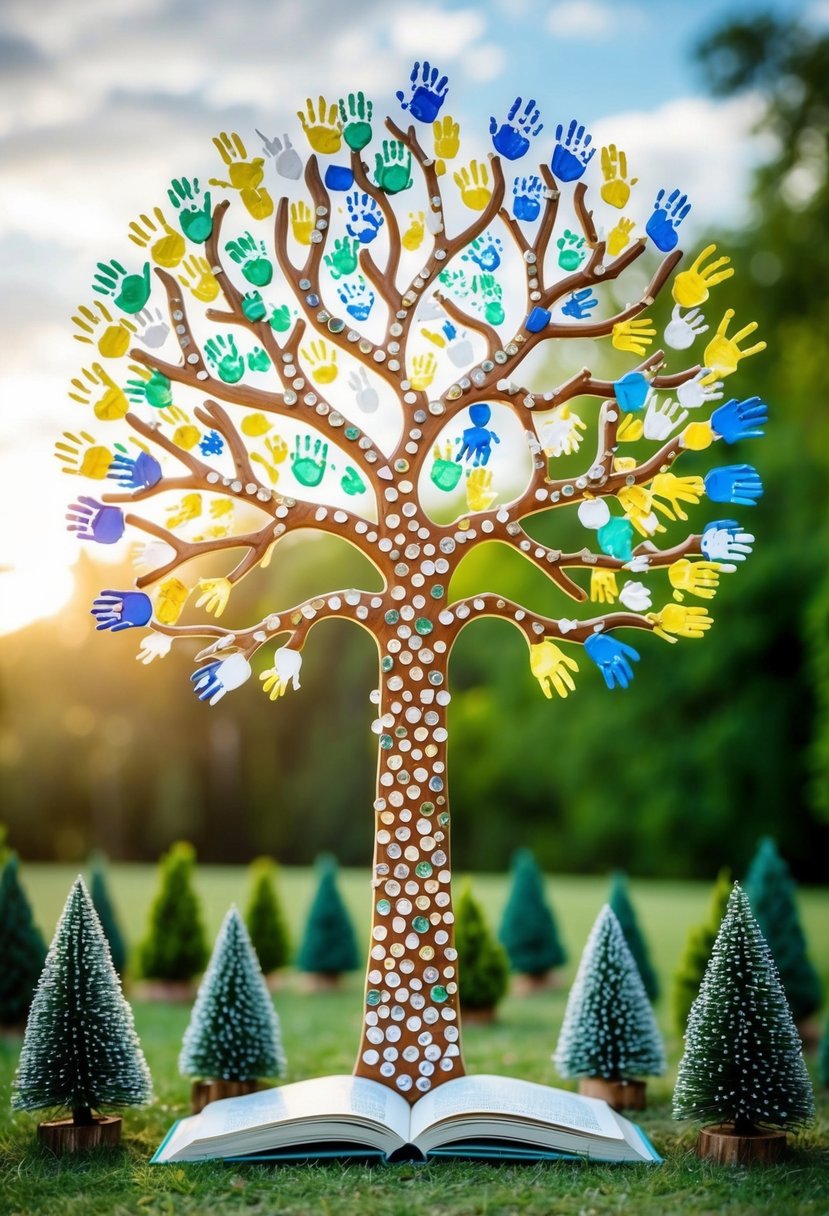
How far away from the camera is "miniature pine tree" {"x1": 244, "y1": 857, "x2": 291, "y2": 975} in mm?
9859

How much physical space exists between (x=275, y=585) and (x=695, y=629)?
18324 mm

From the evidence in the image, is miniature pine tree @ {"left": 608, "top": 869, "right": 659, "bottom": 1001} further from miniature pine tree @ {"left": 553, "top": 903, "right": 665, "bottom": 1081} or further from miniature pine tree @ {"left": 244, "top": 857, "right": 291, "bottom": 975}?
miniature pine tree @ {"left": 244, "top": 857, "right": 291, "bottom": 975}

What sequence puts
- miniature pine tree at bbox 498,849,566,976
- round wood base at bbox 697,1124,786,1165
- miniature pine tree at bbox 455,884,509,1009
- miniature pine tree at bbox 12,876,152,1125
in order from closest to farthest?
round wood base at bbox 697,1124,786,1165 < miniature pine tree at bbox 12,876,152,1125 < miniature pine tree at bbox 455,884,509,1009 < miniature pine tree at bbox 498,849,566,976

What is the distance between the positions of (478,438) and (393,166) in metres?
1.35

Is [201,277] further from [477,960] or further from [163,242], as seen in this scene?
[477,960]

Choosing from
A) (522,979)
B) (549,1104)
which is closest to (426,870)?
(549,1104)

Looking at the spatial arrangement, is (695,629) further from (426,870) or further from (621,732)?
(621,732)

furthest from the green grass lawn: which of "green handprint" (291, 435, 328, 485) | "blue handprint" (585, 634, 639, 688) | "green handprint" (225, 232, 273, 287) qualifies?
"green handprint" (225, 232, 273, 287)

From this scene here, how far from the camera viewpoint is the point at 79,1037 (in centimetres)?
509

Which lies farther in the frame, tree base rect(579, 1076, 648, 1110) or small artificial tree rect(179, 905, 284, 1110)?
tree base rect(579, 1076, 648, 1110)

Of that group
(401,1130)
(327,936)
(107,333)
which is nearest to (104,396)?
(107,333)

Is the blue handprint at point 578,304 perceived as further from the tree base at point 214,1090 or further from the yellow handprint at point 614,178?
the tree base at point 214,1090

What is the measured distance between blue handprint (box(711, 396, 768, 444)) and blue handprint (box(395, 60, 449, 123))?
1.97 metres

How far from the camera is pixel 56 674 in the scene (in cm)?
2009
